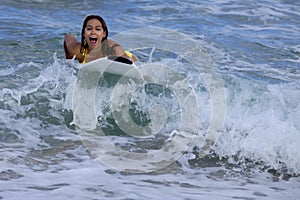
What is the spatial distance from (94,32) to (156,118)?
3.91ft

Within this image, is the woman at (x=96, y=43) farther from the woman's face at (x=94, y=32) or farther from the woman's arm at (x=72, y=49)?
the woman's arm at (x=72, y=49)

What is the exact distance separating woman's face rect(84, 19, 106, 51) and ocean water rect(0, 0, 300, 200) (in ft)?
1.25

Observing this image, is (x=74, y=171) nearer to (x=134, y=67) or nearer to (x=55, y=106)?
(x=55, y=106)

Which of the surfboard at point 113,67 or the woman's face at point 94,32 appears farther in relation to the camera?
the woman's face at point 94,32

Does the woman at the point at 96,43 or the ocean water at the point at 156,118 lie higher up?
the woman at the point at 96,43

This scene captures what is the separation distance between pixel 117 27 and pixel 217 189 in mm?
6457

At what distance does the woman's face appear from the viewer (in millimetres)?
6258

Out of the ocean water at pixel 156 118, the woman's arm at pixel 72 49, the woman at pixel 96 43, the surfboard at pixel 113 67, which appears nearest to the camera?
the ocean water at pixel 156 118

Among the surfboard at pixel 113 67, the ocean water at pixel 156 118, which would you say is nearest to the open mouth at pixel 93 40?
the surfboard at pixel 113 67

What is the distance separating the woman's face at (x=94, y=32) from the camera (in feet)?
20.5

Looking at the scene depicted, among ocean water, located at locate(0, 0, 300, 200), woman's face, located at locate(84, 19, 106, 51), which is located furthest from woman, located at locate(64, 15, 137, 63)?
ocean water, located at locate(0, 0, 300, 200)

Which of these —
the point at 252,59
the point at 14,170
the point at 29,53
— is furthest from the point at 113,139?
the point at 252,59

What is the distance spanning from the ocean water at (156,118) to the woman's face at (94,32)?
1.25ft

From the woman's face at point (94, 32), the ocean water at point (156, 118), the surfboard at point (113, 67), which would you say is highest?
the woman's face at point (94, 32)
